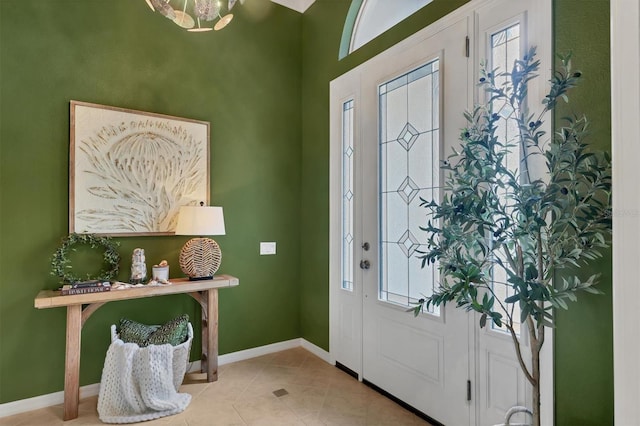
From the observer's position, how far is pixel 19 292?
2.42 metres

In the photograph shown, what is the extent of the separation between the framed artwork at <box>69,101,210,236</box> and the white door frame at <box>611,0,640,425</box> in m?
2.88

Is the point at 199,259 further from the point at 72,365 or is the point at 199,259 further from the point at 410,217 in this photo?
the point at 410,217

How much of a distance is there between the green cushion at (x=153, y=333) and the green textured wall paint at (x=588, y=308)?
7.75 ft

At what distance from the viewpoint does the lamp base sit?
2.77 m

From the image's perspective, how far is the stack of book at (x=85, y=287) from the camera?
91.3 inches

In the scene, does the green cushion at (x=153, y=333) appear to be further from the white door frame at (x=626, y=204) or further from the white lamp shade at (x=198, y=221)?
the white door frame at (x=626, y=204)

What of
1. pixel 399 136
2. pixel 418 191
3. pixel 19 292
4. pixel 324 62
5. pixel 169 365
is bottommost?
pixel 169 365

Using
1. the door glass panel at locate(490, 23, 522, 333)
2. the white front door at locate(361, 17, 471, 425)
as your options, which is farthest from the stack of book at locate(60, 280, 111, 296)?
the door glass panel at locate(490, 23, 522, 333)

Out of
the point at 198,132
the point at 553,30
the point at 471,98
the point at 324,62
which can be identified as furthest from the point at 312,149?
the point at 553,30

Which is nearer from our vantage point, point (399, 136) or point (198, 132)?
point (399, 136)

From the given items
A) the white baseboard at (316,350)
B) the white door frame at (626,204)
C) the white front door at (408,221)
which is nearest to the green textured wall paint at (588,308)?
the white front door at (408,221)

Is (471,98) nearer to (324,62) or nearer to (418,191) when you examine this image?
(418,191)

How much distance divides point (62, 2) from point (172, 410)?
3.00 metres

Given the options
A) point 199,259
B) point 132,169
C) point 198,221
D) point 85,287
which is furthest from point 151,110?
point 85,287
